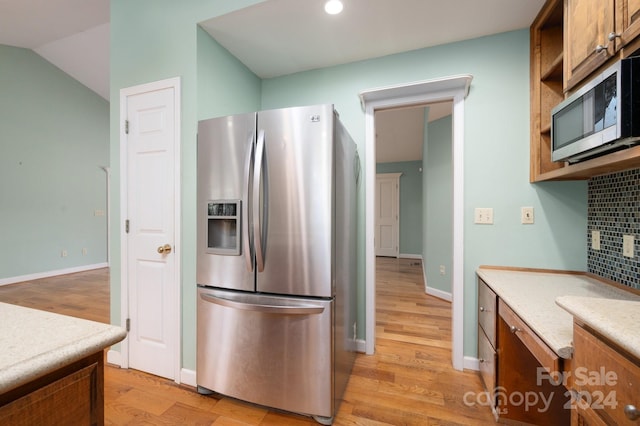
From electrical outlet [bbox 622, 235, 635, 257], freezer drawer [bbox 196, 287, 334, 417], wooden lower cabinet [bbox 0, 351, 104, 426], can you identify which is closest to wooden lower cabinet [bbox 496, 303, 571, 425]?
electrical outlet [bbox 622, 235, 635, 257]

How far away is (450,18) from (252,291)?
2309mm

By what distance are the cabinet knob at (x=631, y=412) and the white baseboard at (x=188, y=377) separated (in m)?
2.14

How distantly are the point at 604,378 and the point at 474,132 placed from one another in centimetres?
180

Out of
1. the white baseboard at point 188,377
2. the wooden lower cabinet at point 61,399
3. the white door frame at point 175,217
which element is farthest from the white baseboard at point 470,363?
the wooden lower cabinet at point 61,399

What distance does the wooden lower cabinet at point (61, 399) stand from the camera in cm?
54

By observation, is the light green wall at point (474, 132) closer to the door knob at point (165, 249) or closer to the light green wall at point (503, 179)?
the light green wall at point (503, 179)

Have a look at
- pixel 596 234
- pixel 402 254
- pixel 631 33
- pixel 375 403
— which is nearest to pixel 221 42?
pixel 631 33

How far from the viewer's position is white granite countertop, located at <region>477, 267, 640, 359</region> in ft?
3.10

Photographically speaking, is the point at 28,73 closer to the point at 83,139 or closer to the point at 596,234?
the point at 83,139

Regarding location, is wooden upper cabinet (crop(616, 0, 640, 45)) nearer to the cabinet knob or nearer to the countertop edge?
the cabinet knob

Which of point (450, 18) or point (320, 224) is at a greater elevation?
point (450, 18)

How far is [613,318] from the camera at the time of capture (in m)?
0.68

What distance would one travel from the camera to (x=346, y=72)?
2402 mm

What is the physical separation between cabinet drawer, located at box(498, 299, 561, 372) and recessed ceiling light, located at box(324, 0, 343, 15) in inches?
82.7
